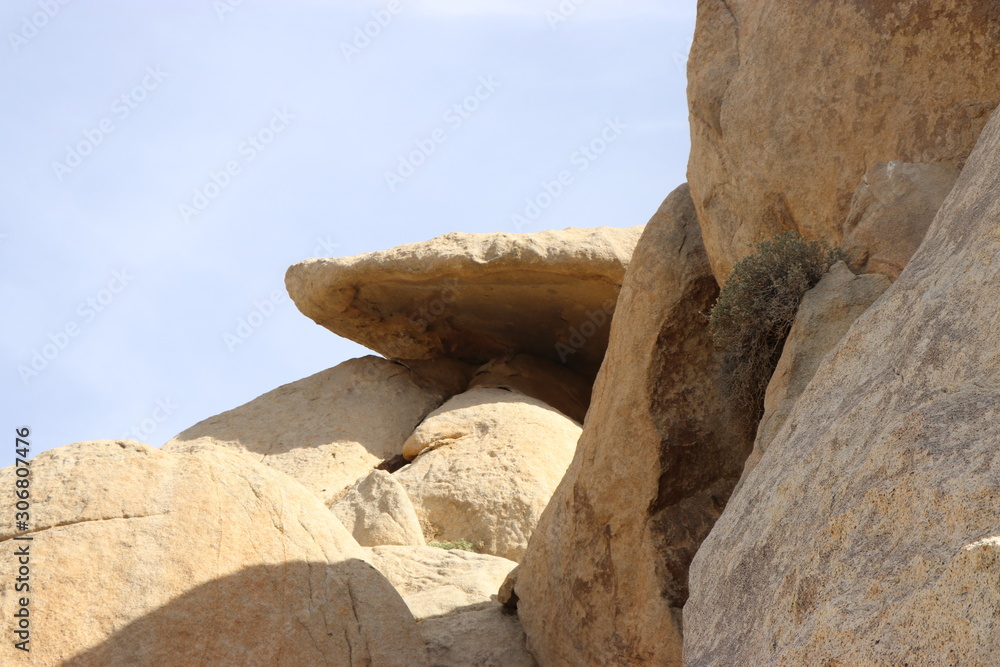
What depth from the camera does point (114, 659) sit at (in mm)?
5758

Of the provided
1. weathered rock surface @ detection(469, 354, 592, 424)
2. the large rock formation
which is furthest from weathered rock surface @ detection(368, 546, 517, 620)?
weathered rock surface @ detection(469, 354, 592, 424)

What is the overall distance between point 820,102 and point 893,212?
1.22m

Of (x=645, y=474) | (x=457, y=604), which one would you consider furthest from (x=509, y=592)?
(x=645, y=474)

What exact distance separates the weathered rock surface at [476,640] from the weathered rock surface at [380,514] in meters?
1.67

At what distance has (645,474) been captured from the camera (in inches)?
276

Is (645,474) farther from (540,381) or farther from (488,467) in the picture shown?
(540,381)

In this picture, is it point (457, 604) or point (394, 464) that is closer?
point (457, 604)

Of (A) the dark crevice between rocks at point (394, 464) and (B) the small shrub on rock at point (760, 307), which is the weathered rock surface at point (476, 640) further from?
(A) the dark crevice between rocks at point (394, 464)

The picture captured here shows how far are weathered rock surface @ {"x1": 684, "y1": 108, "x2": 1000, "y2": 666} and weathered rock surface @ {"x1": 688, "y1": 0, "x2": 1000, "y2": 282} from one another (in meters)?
1.57

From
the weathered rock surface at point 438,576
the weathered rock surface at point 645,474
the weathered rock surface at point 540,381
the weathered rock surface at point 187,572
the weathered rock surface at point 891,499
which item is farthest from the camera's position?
the weathered rock surface at point 540,381

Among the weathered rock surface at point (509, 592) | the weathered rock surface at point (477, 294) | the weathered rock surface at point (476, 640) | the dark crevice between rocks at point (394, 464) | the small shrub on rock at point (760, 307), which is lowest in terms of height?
the weathered rock surface at point (476, 640)

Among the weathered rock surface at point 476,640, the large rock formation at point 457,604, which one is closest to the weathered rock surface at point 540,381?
the large rock formation at point 457,604

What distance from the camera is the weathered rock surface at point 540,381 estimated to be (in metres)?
13.9

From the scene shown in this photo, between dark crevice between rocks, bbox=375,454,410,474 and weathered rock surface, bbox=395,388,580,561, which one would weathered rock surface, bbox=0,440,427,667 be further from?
dark crevice between rocks, bbox=375,454,410,474
